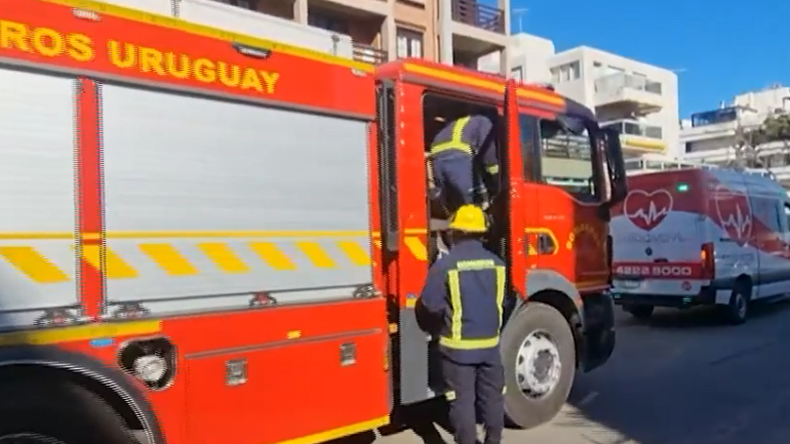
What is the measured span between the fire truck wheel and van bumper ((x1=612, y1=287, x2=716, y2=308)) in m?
9.14

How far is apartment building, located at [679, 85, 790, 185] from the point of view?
2794 inches

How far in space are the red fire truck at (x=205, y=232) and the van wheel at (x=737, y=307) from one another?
24.9 ft

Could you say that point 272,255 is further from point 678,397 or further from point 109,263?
point 678,397

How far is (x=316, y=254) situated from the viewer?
464 cm

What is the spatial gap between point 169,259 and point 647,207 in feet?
33.0

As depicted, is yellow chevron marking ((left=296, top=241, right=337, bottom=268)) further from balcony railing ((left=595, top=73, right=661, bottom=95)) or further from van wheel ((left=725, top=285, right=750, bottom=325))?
balcony railing ((left=595, top=73, right=661, bottom=95))

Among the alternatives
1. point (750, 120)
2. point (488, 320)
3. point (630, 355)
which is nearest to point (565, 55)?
point (750, 120)

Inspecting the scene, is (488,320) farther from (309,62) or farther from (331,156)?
A: (309,62)

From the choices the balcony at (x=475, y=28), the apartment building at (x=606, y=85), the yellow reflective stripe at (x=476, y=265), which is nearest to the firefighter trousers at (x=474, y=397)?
the yellow reflective stripe at (x=476, y=265)

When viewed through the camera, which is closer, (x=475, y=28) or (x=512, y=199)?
(x=512, y=199)

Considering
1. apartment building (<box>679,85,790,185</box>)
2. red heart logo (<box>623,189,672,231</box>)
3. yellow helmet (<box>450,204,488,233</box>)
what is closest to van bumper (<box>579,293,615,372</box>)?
yellow helmet (<box>450,204,488,233</box>)

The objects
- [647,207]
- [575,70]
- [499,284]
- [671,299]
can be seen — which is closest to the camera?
[499,284]

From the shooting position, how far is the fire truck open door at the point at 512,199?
593 centimetres

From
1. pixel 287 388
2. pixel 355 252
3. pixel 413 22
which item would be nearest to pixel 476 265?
pixel 355 252
